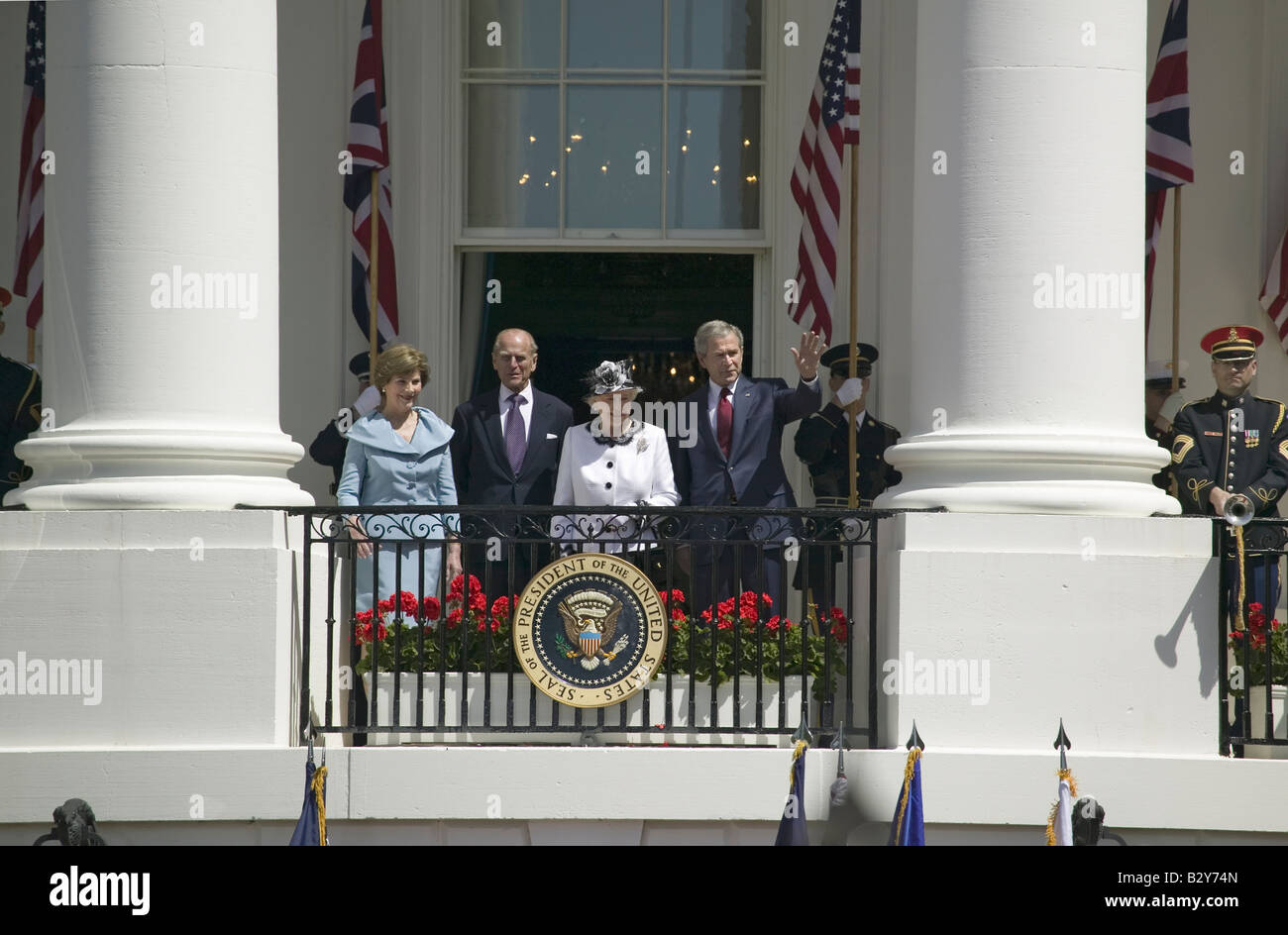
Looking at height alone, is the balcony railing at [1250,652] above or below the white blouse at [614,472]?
below

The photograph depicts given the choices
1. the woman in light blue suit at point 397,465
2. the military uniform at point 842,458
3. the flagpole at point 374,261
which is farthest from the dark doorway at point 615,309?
the woman in light blue suit at point 397,465

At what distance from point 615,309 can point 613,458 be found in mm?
3343

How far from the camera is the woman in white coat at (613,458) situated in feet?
31.9

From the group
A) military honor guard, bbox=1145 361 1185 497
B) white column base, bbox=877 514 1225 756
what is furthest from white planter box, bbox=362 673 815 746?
military honor guard, bbox=1145 361 1185 497

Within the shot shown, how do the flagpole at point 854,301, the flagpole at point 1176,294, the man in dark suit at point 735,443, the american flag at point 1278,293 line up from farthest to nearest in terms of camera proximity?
the american flag at point 1278,293 < the flagpole at point 1176,294 < the flagpole at point 854,301 < the man in dark suit at point 735,443

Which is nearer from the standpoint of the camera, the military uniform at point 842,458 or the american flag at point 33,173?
the military uniform at point 842,458

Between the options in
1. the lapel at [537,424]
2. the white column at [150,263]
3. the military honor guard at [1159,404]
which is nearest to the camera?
the white column at [150,263]

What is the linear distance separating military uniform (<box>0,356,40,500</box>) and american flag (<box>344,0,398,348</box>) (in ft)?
7.29

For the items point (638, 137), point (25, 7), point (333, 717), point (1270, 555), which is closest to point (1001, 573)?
point (1270, 555)

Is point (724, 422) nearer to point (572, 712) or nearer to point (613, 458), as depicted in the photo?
point (613, 458)

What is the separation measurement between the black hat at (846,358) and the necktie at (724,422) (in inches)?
77.3

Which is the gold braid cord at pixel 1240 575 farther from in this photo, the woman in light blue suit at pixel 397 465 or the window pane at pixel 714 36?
the window pane at pixel 714 36

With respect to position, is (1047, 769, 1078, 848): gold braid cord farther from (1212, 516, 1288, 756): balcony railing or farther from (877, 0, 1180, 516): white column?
(877, 0, 1180, 516): white column

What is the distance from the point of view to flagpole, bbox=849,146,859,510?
11250 millimetres
